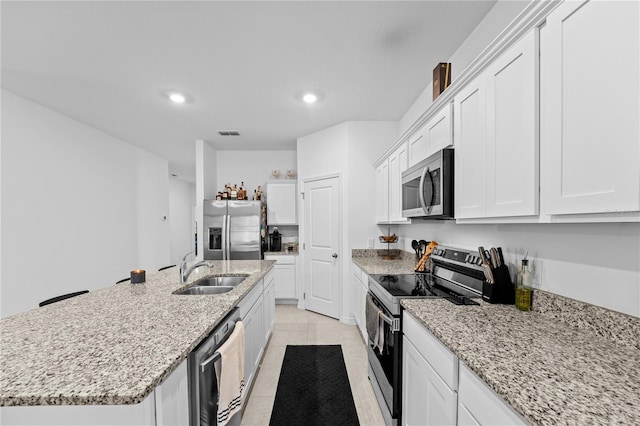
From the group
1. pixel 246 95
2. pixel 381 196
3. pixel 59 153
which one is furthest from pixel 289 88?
pixel 59 153

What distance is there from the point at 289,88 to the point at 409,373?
263 centimetres

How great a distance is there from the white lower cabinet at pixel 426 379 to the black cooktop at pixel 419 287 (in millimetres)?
237

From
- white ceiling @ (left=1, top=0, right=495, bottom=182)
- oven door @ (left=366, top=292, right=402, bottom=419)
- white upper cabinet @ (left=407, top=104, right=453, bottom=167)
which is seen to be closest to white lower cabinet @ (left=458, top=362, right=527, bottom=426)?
oven door @ (left=366, top=292, right=402, bottom=419)

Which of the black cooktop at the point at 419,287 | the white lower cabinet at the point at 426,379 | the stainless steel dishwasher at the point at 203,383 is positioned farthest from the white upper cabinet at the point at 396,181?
the stainless steel dishwasher at the point at 203,383

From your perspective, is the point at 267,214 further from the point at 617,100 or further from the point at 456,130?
the point at 617,100

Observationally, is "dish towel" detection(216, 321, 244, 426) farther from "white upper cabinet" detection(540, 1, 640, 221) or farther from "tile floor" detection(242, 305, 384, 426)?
"white upper cabinet" detection(540, 1, 640, 221)

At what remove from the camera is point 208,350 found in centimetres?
124

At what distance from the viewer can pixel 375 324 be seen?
188 centimetres

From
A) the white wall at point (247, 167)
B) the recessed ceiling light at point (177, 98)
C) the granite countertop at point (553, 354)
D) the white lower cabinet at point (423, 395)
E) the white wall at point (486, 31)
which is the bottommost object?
the white lower cabinet at point (423, 395)

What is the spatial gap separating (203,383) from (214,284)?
4.30 feet

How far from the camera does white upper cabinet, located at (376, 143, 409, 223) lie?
2.65 metres

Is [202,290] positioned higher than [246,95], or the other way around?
[246,95]

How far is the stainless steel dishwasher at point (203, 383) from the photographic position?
1.12m

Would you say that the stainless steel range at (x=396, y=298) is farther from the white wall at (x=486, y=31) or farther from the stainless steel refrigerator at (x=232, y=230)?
the stainless steel refrigerator at (x=232, y=230)
